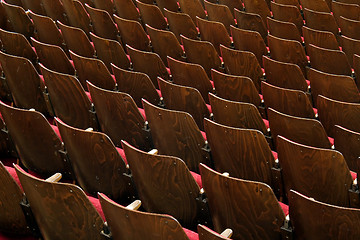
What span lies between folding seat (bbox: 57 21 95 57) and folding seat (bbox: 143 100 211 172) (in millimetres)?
237

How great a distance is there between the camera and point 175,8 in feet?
3.11

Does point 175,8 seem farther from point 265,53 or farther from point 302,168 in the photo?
point 302,168

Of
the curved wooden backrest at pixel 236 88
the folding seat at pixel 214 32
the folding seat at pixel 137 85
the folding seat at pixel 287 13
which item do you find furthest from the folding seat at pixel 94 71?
the folding seat at pixel 287 13

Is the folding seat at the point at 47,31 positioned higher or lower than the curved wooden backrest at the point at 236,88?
higher

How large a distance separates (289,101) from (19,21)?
0.43m

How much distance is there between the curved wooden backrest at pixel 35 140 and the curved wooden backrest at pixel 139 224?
0.14 metres

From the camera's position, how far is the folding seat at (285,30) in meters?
0.81

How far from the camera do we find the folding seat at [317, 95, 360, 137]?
21.5 inches

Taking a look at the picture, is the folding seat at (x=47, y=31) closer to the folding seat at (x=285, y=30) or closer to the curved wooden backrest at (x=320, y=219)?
the folding seat at (x=285, y=30)

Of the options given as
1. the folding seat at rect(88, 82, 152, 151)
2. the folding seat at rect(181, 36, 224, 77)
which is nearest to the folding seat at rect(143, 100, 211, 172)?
the folding seat at rect(88, 82, 152, 151)

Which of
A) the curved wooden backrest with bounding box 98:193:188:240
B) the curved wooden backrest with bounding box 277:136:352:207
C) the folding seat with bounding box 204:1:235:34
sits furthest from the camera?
the folding seat with bounding box 204:1:235:34

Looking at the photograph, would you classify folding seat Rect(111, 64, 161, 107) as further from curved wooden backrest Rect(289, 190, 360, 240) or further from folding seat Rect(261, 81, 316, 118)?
curved wooden backrest Rect(289, 190, 360, 240)

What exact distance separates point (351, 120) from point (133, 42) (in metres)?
0.36

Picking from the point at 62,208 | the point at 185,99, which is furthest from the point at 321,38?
the point at 62,208
